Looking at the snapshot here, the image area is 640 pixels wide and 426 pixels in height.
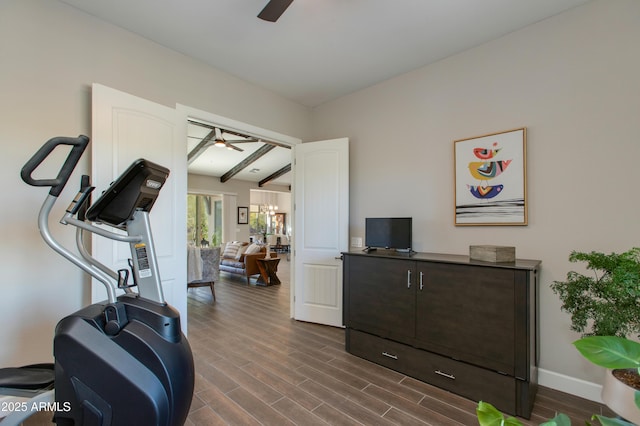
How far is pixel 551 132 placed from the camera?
7.59 ft

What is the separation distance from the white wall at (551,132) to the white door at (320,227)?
81cm

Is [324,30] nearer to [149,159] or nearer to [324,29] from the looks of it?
[324,29]

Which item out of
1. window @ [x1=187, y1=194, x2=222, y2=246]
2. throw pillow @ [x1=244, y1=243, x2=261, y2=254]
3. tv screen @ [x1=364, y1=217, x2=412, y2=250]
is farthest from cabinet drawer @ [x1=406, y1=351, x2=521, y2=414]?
window @ [x1=187, y1=194, x2=222, y2=246]

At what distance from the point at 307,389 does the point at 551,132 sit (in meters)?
2.81

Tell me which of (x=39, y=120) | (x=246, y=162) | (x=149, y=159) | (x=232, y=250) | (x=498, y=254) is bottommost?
(x=232, y=250)

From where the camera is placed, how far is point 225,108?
318cm

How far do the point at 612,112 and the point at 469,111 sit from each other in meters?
0.99

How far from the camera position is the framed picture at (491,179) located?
8.01 feet

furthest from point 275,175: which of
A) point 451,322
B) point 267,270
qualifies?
point 451,322

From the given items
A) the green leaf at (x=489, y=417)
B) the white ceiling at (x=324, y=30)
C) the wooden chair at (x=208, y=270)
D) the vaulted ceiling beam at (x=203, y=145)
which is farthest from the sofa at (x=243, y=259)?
the green leaf at (x=489, y=417)

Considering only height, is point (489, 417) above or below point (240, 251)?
above

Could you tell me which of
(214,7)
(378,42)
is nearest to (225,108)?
(214,7)

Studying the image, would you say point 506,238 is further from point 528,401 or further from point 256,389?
point 256,389

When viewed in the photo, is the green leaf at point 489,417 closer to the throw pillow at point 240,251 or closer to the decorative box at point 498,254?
the decorative box at point 498,254
